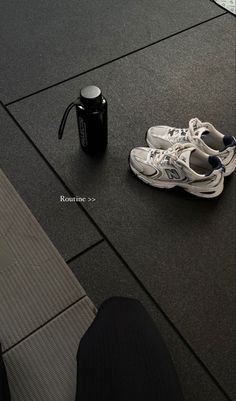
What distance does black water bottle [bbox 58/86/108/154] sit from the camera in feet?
3.43

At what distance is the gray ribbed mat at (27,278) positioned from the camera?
94 centimetres

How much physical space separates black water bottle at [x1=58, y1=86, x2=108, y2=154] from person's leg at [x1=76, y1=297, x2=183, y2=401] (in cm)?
60

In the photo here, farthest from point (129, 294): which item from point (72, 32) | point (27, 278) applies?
point (72, 32)

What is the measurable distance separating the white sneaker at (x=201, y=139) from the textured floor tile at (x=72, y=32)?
1.51 ft

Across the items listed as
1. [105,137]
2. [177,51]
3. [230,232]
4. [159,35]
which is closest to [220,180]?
[230,232]

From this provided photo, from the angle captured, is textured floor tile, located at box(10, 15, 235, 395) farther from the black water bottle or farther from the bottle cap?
the bottle cap

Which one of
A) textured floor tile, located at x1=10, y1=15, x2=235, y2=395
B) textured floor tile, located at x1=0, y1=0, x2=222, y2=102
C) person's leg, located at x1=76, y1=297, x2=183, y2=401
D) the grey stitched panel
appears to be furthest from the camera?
textured floor tile, located at x1=0, y1=0, x2=222, y2=102

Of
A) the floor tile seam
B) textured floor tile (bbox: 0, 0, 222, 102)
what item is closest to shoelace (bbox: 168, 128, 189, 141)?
the floor tile seam

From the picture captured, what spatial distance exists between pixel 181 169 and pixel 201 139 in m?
0.14

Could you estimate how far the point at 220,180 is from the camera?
3.71ft

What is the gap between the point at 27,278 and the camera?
39.6 inches

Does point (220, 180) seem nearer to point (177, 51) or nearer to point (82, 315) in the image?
point (82, 315)

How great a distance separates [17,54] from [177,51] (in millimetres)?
664

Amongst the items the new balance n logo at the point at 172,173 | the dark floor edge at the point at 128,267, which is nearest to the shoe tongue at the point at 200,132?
the new balance n logo at the point at 172,173
